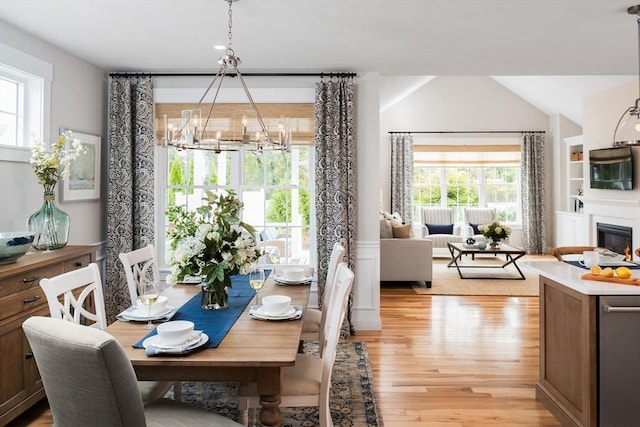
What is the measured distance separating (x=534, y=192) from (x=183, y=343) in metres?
9.50

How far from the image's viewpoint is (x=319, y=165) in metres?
4.34

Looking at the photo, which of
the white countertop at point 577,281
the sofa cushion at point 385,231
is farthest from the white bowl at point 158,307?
the sofa cushion at point 385,231

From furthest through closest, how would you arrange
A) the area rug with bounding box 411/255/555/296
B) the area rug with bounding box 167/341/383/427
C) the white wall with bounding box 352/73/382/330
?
the area rug with bounding box 411/255/555/296 → the white wall with bounding box 352/73/382/330 → the area rug with bounding box 167/341/383/427

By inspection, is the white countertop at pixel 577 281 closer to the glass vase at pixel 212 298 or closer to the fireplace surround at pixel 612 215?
the glass vase at pixel 212 298

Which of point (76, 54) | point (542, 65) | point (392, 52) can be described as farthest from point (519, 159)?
point (76, 54)

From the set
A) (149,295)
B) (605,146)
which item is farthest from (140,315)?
(605,146)

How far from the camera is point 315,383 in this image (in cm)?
211

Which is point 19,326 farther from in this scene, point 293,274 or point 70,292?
point 293,274

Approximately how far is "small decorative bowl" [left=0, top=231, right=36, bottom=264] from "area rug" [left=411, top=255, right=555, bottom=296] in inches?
183

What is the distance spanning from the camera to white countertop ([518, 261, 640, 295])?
229cm

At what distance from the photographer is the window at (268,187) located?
4.62 metres

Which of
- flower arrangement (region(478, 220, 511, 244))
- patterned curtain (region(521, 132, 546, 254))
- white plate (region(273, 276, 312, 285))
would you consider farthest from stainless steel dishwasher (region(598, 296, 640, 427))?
patterned curtain (region(521, 132, 546, 254))

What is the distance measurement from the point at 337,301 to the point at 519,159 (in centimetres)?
922

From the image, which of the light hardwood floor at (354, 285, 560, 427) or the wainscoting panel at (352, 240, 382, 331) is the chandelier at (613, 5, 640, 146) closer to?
the light hardwood floor at (354, 285, 560, 427)
